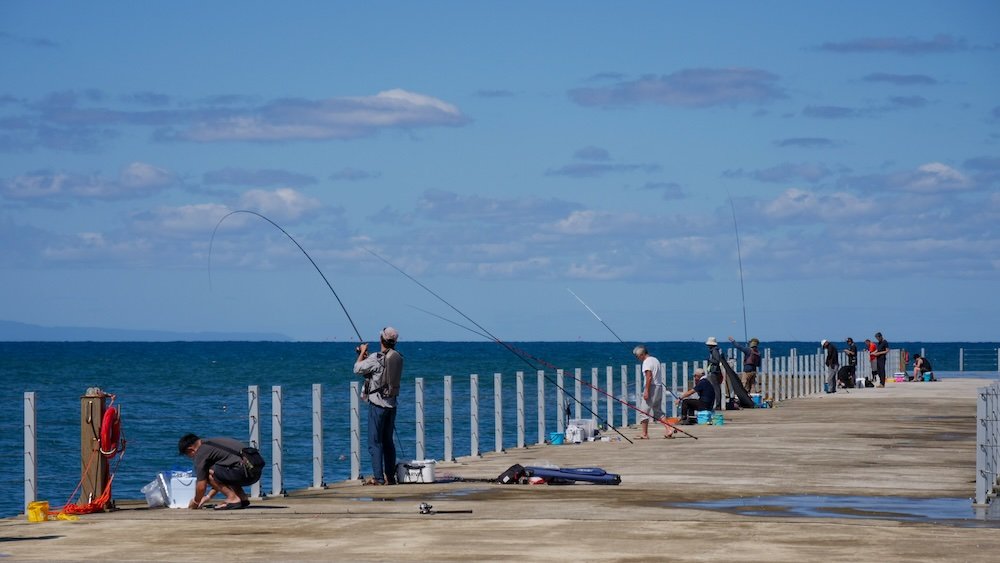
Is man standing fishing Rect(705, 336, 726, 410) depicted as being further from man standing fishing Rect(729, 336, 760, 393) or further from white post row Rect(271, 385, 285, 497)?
white post row Rect(271, 385, 285, 497)

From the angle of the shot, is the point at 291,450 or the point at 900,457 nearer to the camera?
the point at 900,457

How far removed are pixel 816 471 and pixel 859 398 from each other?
853 inches

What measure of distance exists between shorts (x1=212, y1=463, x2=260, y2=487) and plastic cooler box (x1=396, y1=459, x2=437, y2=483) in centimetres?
331

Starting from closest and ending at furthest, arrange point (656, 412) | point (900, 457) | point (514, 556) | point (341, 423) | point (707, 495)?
point (514, 556) → point (707, 495) → point (900, 457) → point (656, 412) → point (341, 423)

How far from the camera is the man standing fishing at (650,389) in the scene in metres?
25.8

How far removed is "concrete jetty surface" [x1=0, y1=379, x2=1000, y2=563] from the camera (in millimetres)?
11766

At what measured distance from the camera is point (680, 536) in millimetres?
12562

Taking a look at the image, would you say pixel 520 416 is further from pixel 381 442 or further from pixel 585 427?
pixel 381 442

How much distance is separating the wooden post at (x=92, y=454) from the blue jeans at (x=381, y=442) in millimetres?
3459

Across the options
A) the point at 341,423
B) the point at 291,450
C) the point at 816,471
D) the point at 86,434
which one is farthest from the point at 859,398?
the point at 86,434

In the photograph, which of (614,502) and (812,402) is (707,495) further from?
(812,402)

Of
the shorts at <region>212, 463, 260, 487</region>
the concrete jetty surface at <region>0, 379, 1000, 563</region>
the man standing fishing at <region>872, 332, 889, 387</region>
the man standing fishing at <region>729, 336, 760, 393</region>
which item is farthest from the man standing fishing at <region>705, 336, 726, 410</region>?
the shorts at <region>212, 463, 260, 487</region>

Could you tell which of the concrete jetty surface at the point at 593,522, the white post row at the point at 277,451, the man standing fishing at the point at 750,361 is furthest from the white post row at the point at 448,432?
the man standing fishing at the point at 750,361

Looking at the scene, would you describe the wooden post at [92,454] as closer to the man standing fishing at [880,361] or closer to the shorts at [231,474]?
the shorts at [231,474]
